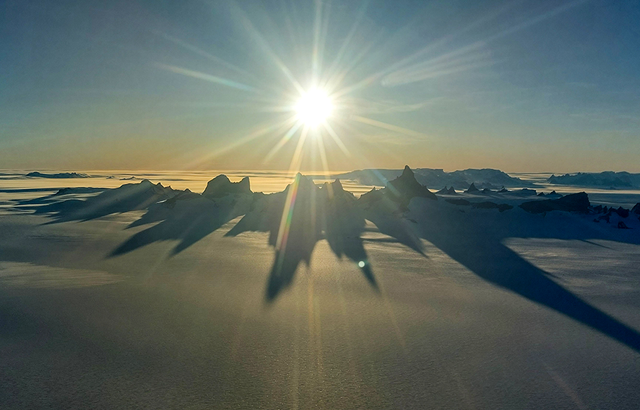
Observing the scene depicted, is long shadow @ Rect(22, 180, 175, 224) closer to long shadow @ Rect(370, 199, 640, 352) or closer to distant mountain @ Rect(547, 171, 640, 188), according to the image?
long shadow @ Rect(370, 199, 640, 352)

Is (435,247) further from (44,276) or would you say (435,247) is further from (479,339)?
(44,276)

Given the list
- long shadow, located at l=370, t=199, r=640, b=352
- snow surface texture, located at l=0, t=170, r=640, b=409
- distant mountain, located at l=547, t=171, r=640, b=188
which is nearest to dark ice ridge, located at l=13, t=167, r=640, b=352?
long shadow, located at l=370, t=199, r=640, b=352

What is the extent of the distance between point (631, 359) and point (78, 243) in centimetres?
2114

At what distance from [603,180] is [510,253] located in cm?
10865

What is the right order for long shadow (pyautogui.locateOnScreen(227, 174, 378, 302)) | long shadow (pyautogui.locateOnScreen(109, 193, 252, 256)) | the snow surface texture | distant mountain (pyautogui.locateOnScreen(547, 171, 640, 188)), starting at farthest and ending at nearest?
distant mountain (pyautogui.locateOnScreen(547, 171, 640, 188))
long shadow (pyautogui.locateOnScreen(109, 193, 252, 256))
long shadow (pyautogui.locateOnScreen(227, 174, 378, 302))
the snow surface texture

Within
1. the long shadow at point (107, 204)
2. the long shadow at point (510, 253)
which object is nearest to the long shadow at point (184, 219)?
the long shadow at point (107, 204)

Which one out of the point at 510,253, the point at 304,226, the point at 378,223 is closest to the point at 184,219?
the point at 304,226

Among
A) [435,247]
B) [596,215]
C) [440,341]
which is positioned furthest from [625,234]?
[440,341]

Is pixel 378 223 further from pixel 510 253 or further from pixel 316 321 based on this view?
pixel 316 321

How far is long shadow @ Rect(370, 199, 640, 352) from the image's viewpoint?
955 cm

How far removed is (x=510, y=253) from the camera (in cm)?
1777

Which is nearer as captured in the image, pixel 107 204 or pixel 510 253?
pixel 510 253

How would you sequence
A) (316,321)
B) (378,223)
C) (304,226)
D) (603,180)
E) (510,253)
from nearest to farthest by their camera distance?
(316,321) < (510,253) < (304,226) < (378,223) < (603,180)

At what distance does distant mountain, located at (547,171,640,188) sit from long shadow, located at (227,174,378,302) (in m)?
99.2
